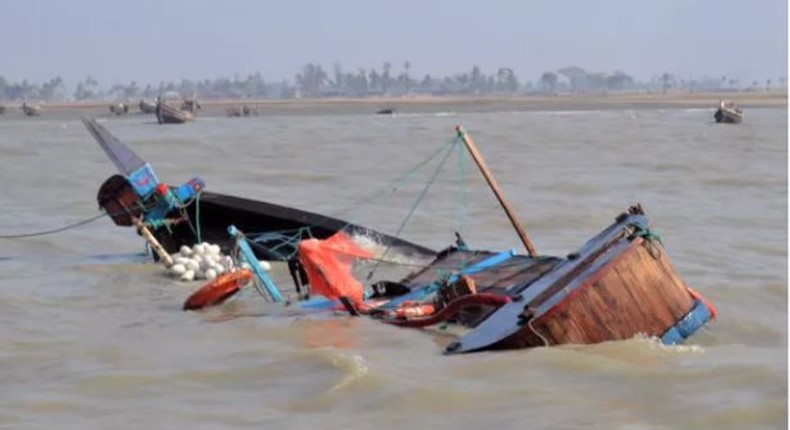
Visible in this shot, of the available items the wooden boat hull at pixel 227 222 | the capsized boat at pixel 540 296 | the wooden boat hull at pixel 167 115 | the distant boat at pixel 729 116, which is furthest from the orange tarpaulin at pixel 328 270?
the wooden boat hull at pixel 167 115

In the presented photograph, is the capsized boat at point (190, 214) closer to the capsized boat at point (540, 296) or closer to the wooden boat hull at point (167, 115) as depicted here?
the capsized boat at point (540, 296)

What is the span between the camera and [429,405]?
7.31 meters

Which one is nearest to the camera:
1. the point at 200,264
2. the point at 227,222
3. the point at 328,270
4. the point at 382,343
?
the point at 382,343

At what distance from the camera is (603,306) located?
8.12 m

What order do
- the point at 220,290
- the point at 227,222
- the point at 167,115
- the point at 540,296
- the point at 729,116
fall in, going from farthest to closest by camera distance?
1. the point at 167,115
2. the point at 729,116
3. the point at 227,222
4. the point at 220,290
5. the point at 540,296

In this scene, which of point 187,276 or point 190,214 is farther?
point 190,214

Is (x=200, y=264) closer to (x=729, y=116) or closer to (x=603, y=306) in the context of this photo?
(x=603, y=306)

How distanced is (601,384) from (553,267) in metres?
2.13

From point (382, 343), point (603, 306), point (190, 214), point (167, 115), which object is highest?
point (603, 306)

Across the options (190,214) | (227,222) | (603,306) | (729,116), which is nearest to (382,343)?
(603,306)

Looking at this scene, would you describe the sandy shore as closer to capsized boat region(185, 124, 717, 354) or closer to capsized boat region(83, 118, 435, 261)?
capsized boat region(83, 118, 435, 261)

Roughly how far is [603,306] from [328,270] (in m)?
2.89

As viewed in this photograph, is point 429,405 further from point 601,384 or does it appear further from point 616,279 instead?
point 616,279

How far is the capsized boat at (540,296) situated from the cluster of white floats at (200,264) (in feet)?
6.08
